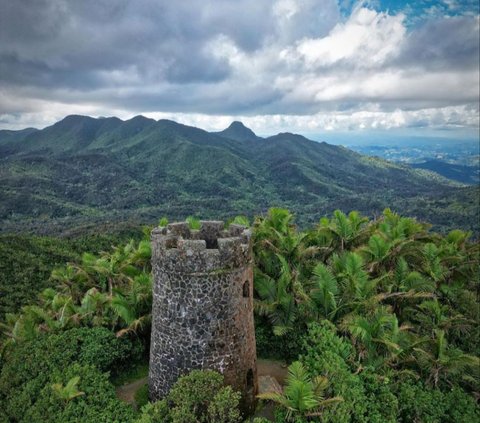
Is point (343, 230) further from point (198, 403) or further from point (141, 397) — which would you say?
point (198, 403)

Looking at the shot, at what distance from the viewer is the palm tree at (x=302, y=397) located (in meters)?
10.5

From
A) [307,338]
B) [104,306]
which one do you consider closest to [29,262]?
[104,306]

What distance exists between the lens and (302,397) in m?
10.5

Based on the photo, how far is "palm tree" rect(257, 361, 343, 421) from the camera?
1052 cm

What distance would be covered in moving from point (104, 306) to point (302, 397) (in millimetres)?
9851

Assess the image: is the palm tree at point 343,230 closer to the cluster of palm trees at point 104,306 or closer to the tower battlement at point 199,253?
the cluster of palm trees at point 104,306

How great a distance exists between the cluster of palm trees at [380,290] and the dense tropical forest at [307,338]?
6cm

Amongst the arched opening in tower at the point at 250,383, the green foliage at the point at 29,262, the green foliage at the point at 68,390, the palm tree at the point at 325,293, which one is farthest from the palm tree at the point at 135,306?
the green foliage at the point at 29,262

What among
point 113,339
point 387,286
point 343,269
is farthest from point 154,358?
point 387,286

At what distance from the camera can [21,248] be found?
43.3 meters

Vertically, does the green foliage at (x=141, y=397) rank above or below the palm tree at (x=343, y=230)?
below

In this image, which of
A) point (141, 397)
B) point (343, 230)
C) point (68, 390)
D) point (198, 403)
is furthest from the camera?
point (343, 230)

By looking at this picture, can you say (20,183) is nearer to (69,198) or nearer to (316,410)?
(69,198)

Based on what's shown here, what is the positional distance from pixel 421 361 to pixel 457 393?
1.73 meters
